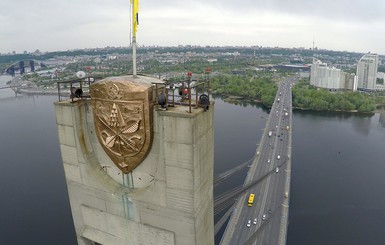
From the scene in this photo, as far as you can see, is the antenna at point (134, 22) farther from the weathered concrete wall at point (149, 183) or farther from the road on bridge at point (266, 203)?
the road on bridge at point (266, 203)

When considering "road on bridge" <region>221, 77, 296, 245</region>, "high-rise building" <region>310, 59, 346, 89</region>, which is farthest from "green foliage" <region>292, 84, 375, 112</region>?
"road on bridge" <region>221, 77, 296, 245</region>

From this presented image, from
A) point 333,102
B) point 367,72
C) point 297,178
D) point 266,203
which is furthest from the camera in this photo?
point 367,72

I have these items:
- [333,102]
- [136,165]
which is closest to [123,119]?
[136,165]

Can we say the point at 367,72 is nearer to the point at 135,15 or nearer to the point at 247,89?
the point at 247,89

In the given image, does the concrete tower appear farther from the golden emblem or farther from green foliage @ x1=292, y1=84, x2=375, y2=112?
green foliage @ x1=292, y1=84, x2=375, y2=112

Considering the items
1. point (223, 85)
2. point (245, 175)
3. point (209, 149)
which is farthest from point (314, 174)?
point (223, 85)

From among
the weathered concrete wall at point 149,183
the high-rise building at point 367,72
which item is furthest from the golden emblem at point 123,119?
the high-rise building at point 367,72
